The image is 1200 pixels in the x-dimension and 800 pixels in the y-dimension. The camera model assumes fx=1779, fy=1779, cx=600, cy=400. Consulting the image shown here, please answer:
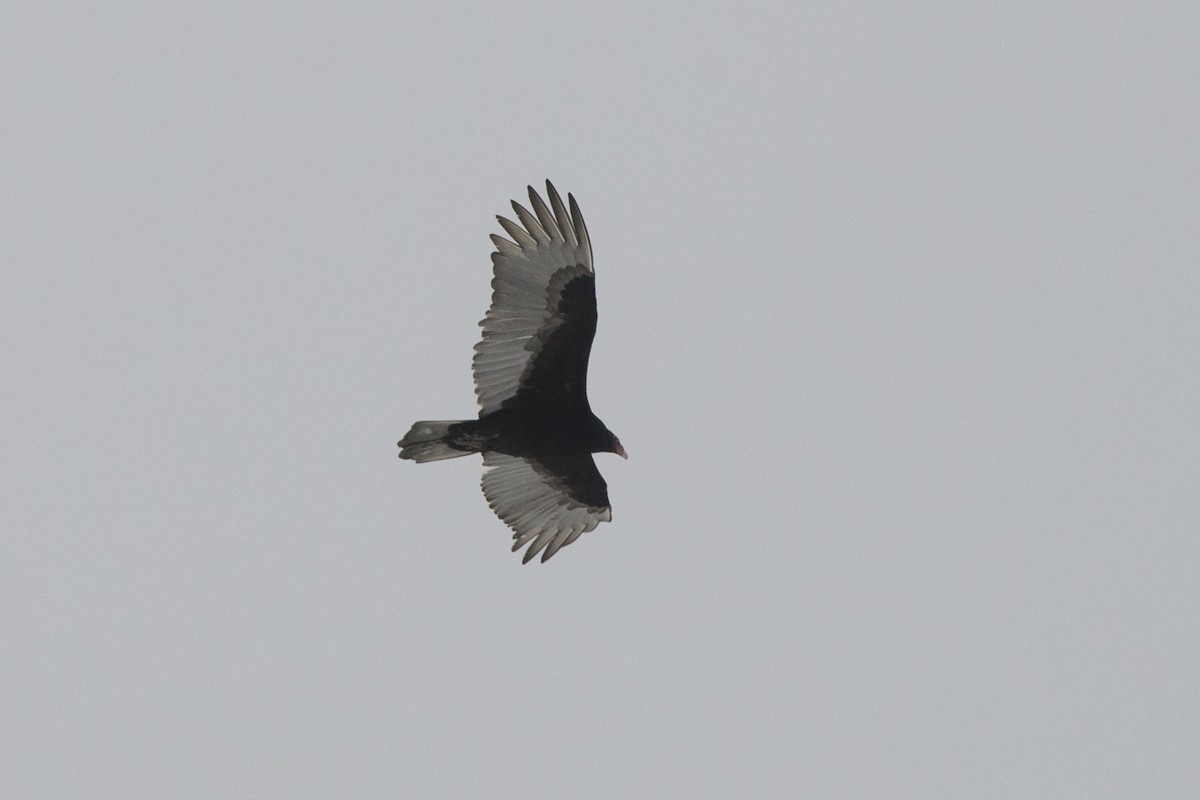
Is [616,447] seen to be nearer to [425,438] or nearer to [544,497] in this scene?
[544,497]

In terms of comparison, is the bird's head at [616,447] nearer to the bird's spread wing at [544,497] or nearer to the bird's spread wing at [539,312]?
the bird's spread wing at [544,497]

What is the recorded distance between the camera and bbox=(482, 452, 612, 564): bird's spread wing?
510 inches

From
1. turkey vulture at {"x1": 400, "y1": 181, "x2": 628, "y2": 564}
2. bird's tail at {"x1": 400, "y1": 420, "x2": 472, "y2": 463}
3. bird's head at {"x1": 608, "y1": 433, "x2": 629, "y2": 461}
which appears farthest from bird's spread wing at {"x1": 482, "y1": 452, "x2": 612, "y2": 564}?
bird's tail at {"x1": 400, "y1": 420, "x2": 472, "y2": 463}

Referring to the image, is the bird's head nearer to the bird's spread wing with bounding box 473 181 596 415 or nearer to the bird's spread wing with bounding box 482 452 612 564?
the bird's spread wing with bounding box 482 452 612 564

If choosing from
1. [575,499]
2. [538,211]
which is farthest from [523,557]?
[538,211]

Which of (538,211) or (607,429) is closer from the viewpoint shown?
(538,211)

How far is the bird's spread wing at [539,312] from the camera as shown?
1198 centimetres

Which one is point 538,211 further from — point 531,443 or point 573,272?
point 531,443

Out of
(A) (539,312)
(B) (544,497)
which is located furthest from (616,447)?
(A) (539,312)

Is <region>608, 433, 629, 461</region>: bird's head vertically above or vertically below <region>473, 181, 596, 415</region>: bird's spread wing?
below

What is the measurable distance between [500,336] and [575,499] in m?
1.52

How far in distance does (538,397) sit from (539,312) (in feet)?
2.14

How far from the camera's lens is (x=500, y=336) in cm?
1222

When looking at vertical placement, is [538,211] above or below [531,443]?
above
